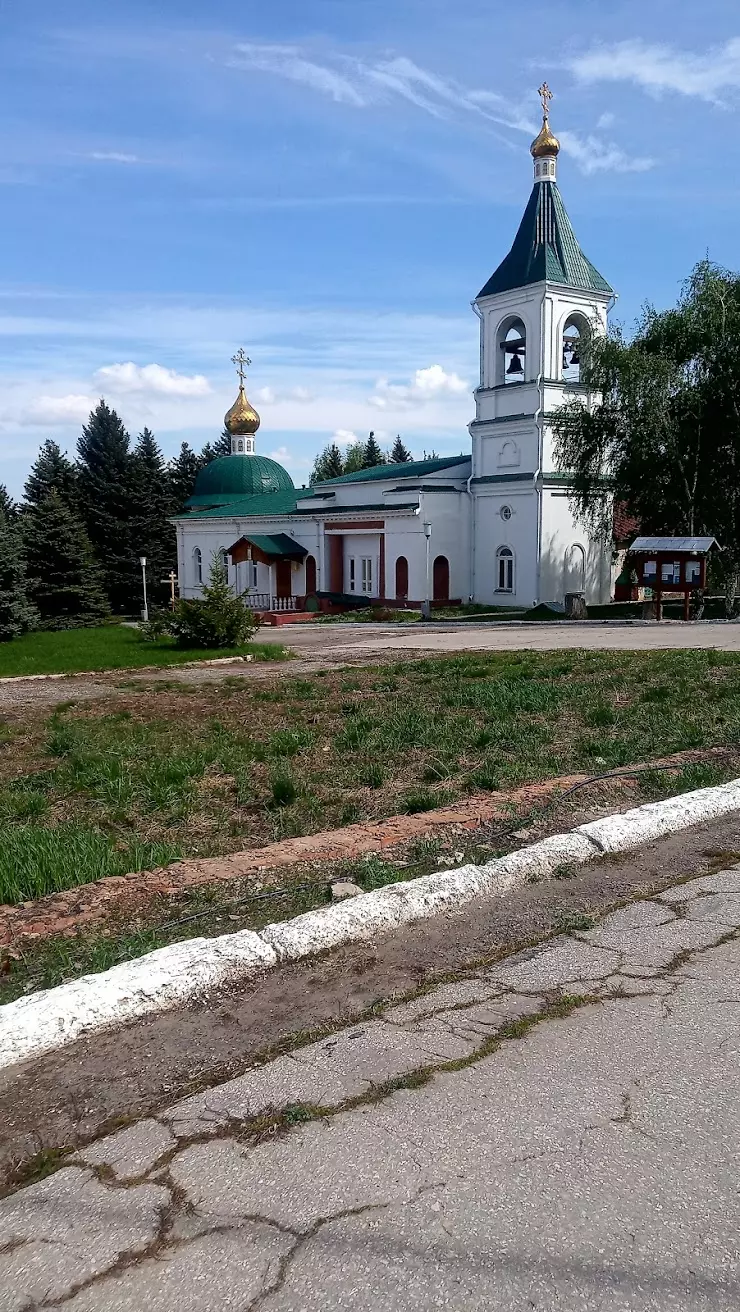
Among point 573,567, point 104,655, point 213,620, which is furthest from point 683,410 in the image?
point 104,655

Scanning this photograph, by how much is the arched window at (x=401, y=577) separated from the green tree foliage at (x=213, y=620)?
52.6 feet

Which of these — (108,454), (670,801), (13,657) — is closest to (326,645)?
(13,657)

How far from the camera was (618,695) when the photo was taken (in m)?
10.8

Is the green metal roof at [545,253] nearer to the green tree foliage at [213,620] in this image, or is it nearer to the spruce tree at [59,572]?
the green tree foliage at [213,620]

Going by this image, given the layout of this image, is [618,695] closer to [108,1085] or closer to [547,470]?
[108,1085]

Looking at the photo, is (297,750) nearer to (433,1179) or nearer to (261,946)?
(261,946)

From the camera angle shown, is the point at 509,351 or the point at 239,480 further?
the point at 239,480

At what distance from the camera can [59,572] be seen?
1773 inches

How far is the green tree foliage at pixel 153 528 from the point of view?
57719 mm

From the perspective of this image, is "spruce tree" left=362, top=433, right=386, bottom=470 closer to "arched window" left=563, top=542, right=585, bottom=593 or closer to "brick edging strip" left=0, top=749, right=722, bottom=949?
"arched window" left=563, top=542, right=585, bottom=593

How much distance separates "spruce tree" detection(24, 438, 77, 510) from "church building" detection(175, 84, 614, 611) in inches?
Answer: 1019

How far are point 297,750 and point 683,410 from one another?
22637mm

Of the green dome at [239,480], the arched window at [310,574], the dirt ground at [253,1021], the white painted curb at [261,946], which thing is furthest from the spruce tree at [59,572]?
the dirt ground at [253,1021]

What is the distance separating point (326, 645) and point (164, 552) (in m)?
38.2
